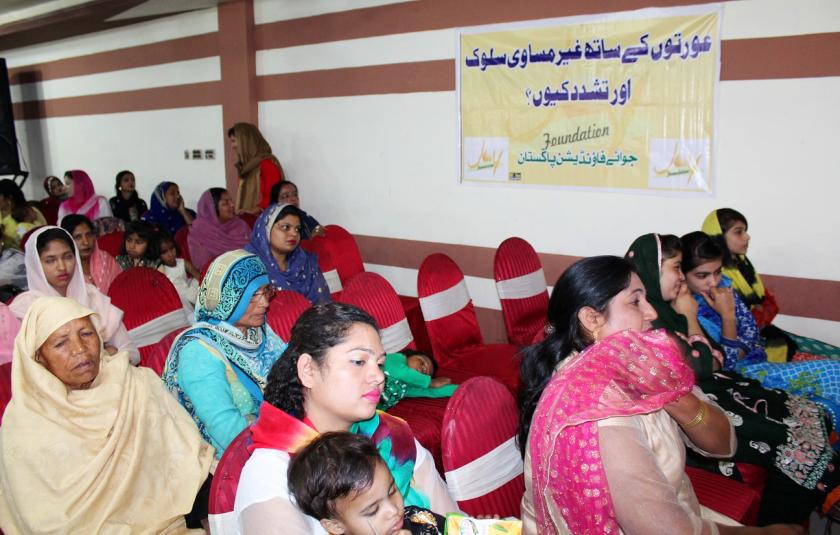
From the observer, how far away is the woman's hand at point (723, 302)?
10.00 ft

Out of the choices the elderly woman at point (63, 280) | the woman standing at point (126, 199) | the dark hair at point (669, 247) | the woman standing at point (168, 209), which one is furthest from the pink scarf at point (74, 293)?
the woman standing at point (126, 199)

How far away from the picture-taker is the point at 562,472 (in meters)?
1.42

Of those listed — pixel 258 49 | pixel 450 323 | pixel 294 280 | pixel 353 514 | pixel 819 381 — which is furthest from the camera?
pixel 258 49

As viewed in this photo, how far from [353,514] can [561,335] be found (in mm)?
751

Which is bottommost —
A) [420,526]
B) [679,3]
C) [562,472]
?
[420,526]

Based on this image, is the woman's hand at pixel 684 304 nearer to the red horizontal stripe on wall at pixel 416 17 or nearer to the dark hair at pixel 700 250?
the dark hair at pixel 700 250

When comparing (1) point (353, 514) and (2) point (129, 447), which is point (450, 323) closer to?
(2) point (129, 447)

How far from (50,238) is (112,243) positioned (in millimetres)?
1759

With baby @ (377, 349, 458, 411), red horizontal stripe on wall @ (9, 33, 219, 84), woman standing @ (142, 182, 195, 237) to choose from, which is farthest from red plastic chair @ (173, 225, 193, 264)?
baby @ (377, 349, 458, 411)

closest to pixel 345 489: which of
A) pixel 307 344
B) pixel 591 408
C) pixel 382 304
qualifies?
pixel 307 344

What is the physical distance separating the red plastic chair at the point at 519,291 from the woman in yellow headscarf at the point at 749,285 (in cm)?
96

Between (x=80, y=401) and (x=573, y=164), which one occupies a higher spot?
(x=573, y=164)

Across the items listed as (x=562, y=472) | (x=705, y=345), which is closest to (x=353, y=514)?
(x=562, y=472)

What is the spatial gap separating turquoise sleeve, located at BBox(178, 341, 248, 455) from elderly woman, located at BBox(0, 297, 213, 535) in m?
0.08
